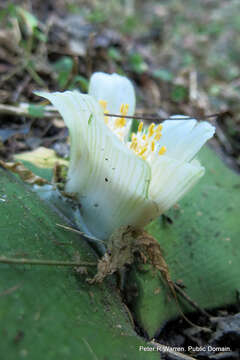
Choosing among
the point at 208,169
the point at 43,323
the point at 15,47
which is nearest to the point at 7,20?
the point at 15,47

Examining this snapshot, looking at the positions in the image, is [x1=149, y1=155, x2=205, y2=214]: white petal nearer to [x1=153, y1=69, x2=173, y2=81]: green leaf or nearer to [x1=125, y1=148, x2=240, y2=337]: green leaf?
[x1=125, y1=148, x2=240, y2=337]: green leaf

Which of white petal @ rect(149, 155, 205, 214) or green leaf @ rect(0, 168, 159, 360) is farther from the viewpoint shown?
white petal @ rect(149, 155, 205, 214)

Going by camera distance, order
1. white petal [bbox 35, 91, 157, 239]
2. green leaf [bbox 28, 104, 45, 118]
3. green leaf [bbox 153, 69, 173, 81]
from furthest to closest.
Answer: green leaf [bbox 153, 69, 173, 81]
green leaf [bbox 28, 104, 45, 118]
white petal [bbox 35, 91, 157, 239]

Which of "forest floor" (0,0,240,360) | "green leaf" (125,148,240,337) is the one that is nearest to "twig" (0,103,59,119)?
"forest floor" (0,0,240,360)

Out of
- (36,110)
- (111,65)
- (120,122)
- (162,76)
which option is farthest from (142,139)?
(162,76)

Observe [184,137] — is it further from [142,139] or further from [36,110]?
[36,110]

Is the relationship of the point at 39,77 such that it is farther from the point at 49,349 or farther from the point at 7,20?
the point at 49,349

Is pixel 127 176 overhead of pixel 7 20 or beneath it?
beneath

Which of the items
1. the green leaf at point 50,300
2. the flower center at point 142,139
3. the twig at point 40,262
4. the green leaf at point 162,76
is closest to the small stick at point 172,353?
the green leaf at point 50,300
